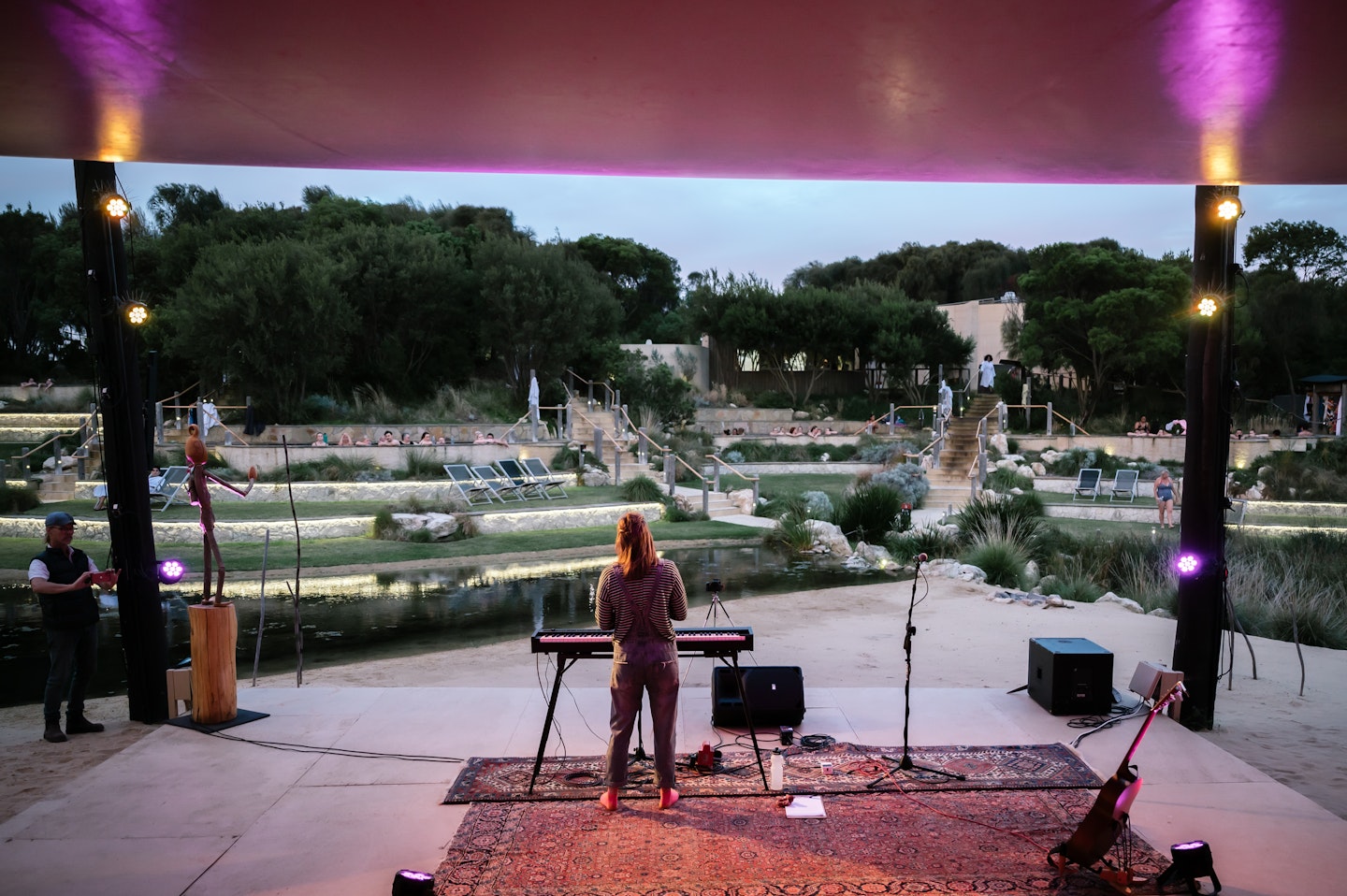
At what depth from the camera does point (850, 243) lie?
2511 inches

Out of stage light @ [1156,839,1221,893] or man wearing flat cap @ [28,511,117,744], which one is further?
man wearing flat cap @ [28,511,117,744]

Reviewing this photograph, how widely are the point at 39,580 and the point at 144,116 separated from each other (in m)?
2.91

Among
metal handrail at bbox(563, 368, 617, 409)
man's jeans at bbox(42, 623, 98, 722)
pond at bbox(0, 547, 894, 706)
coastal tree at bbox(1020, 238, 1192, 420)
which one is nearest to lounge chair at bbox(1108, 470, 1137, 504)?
pond at bbox(0, 547, 894, 706)

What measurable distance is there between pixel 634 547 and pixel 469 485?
1479 centimetres

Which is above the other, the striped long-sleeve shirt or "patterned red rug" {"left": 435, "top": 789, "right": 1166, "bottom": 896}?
the striped long-sleeve shirt

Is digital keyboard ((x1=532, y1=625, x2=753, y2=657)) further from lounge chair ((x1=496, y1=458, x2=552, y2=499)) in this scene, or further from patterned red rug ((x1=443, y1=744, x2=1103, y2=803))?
lounge chair ((x1=496, y1=458, x2=552, y2=499))

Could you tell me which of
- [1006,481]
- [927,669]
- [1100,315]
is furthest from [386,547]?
[1100,315]

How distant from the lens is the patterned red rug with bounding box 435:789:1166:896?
382 cm

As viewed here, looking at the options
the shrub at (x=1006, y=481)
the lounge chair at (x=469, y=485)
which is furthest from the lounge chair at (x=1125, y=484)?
the lounge chair at (x=469, y=485)

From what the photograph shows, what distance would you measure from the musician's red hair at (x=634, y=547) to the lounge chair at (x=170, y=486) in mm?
14385

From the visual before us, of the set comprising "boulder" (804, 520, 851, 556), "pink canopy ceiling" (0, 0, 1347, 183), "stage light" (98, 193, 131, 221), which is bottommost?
"boulder" (804, 520, 851, 556)

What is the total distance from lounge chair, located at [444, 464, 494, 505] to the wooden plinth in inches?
441

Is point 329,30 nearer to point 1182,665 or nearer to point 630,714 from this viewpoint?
point 630,714

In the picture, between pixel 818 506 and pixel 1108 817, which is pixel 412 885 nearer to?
pixel 1108 817
